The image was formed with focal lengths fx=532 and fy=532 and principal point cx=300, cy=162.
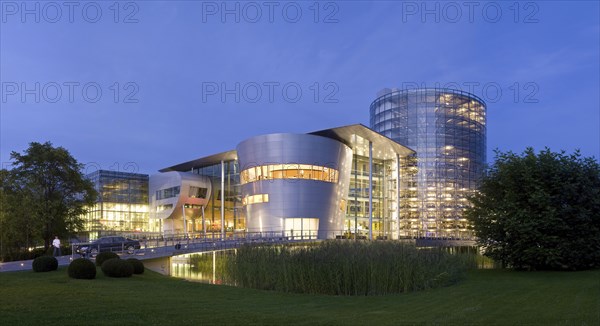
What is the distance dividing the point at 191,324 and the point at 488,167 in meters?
24.6

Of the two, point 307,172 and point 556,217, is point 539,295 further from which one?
point 307,172

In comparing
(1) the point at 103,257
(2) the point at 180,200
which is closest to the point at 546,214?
(1) the point at 103,257

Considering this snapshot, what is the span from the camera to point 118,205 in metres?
78.1

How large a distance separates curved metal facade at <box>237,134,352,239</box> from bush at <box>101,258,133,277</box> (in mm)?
27381

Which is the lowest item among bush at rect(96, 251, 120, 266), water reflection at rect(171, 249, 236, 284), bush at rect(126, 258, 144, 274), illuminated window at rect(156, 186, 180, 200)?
water reflection at rect(171, 249, 236, 284)

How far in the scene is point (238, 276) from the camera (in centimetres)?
2633

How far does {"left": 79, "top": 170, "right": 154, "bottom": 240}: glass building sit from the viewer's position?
252 feet

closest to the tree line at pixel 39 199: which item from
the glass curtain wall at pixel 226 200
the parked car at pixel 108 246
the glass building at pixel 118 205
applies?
the parked car at pixel 108 246

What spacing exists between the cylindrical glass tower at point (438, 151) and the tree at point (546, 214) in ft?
128

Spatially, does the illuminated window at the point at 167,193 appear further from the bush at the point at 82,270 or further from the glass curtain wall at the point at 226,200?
the bush at the point at 82,270

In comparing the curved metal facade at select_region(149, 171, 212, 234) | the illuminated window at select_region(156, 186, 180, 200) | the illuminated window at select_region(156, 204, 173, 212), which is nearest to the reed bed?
the curved metal facade at select_region(149, 171, 212, 234)

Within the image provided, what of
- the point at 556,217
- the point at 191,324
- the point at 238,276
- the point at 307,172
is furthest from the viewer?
the point at 307,172

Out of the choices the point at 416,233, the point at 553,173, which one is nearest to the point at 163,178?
the point at 416,233

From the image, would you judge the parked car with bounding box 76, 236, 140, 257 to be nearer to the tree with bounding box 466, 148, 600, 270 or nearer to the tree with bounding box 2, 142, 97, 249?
the tree with bounding box 2, 142, 97, 249
